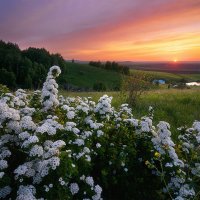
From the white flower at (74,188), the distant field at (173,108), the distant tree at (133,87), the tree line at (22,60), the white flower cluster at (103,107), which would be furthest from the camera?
the tree line at (22,60)

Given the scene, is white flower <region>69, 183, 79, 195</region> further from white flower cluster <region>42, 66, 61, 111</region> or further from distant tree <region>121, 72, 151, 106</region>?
distant tree <region>121, 72, 151, 106</region>

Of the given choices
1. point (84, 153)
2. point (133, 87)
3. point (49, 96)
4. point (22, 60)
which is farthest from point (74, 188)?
point (22, 60)

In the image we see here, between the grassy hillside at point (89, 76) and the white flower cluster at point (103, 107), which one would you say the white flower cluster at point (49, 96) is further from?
the grassy hillside at point (89, 76)

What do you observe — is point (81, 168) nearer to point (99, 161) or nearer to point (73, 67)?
point (99, 161)

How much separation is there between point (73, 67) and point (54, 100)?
351ft

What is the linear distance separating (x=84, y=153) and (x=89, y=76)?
100 m

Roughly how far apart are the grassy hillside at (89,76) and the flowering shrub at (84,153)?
87083 mm

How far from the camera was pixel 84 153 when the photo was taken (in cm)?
522

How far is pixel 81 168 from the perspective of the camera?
5199mm

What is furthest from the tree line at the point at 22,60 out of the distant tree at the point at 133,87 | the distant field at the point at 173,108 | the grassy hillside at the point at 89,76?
the distant tree at the point at 133,87

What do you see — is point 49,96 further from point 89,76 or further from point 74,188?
point 89,76

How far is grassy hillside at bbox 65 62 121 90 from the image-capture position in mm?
96900

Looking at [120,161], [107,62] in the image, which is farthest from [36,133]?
[107,62]

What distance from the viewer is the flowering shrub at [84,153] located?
15.0 feet
